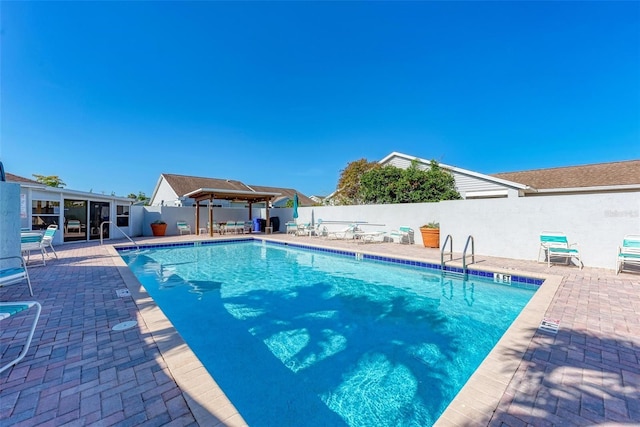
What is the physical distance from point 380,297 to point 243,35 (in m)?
12.9

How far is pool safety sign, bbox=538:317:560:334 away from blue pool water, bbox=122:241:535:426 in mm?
704

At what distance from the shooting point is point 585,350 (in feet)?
9.15

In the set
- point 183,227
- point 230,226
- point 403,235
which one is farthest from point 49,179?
point 403,235

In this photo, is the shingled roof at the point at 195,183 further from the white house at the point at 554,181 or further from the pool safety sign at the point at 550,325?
the pool safety sign at the point at 550,325

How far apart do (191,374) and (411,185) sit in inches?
578

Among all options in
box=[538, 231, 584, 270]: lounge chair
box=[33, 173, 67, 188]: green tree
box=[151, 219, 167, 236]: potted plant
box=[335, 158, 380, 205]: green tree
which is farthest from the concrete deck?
box=[33, 173, 67, 188]: green tree

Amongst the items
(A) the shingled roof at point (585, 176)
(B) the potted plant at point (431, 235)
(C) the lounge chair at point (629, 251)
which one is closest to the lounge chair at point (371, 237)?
(B) the potted plant at point (431, 235)

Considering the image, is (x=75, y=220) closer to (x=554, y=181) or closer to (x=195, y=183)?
(x=195, y=183)

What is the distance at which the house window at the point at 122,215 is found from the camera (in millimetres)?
14498

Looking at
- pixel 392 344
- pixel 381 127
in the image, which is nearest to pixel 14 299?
pixel 392 344

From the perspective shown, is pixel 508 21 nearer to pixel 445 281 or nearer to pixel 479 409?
pixel 445 281

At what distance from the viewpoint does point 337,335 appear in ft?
13.6

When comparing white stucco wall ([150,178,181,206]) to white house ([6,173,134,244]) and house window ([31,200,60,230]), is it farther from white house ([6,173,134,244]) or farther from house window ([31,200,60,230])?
house window ([31,200,60,230])

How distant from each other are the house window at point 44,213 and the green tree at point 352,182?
638 inches
